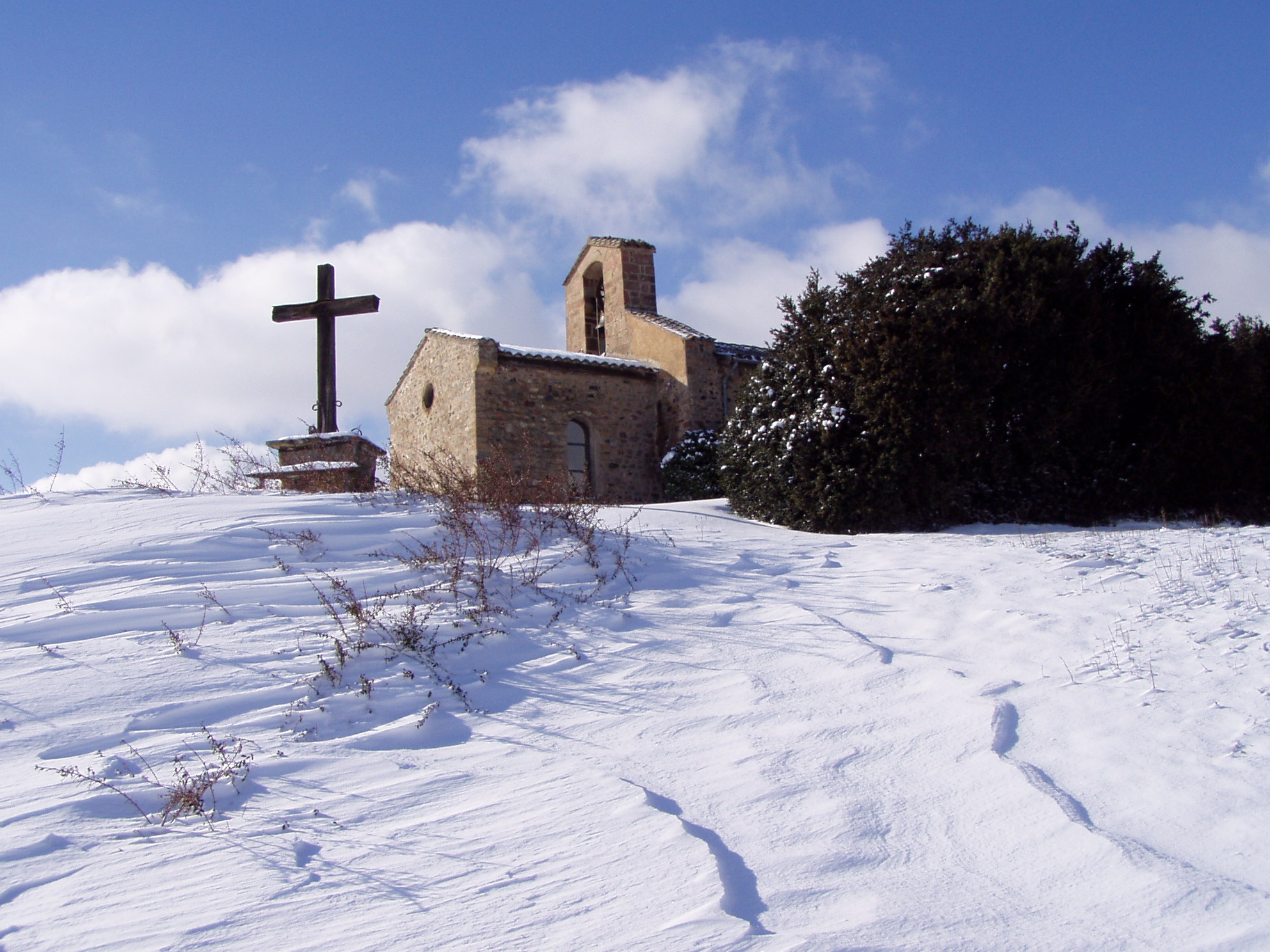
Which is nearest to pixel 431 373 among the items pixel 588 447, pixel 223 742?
pixel 588 447

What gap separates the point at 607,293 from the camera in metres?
20.1

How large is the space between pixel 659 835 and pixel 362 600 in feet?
10.1

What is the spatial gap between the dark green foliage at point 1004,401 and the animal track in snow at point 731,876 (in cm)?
671

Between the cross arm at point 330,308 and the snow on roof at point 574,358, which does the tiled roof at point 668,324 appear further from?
the cross arm at point 330,308

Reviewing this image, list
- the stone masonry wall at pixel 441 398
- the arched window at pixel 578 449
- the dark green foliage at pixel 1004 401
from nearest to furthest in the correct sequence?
the dark green foliage at pixel 1004 401 → the stone masonry wall at pixel 441 398 → the arched window at pixel 578 449

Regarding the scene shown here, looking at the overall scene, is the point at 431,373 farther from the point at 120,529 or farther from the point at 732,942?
the point at 732,942

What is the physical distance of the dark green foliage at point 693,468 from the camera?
1565 centimetres

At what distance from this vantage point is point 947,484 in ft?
31.3

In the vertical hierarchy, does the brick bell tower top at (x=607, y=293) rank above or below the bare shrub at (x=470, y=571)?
above

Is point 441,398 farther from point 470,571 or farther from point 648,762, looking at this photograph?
point 648,762

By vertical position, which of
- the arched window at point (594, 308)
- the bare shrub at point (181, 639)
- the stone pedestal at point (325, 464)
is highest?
the arched window at point (594, 308)

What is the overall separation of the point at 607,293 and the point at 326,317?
946 cm

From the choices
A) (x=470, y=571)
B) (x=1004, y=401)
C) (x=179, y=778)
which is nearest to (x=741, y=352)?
(x=1004, y=401)

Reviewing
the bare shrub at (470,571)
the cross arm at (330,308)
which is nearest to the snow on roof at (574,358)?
the cross arm at (330,308)
